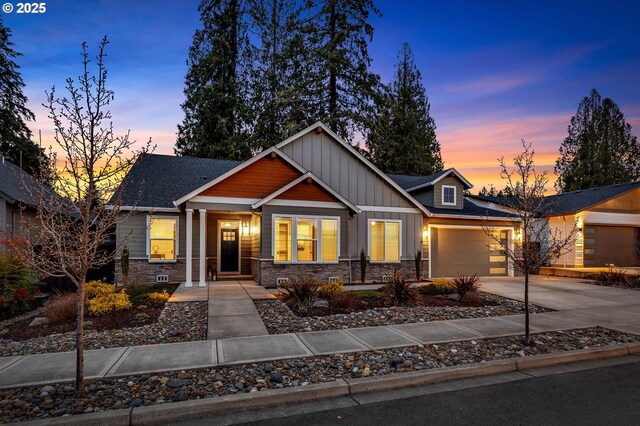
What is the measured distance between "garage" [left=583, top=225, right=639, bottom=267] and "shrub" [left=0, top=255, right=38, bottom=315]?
1019 inches

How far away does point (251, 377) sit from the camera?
15.5 ft

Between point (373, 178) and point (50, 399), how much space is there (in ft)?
44.3

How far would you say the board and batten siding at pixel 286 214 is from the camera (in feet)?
42.0

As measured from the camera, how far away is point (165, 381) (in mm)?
4562


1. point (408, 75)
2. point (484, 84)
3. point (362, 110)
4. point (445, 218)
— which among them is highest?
point (408, 75)

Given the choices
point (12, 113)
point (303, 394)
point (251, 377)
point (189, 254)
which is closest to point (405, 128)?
point (189, 254)

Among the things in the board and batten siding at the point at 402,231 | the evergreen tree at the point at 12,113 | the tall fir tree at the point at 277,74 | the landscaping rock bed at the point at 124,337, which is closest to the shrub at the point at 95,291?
the landscaping rock bed at the point at 124,337

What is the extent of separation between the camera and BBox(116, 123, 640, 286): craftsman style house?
515 inches

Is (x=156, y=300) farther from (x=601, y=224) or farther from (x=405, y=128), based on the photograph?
(x=405, y=128)

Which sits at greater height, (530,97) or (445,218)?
(530,97)

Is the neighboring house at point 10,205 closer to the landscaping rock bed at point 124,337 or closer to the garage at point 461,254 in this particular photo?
the landscaping rock bed at point 124,337

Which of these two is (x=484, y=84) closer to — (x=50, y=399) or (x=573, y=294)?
(x=573, y=294)

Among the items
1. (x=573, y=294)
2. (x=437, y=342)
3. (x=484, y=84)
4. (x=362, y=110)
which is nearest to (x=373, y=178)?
(x=484, y=84)

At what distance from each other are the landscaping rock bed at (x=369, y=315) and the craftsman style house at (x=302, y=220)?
4.23 m
